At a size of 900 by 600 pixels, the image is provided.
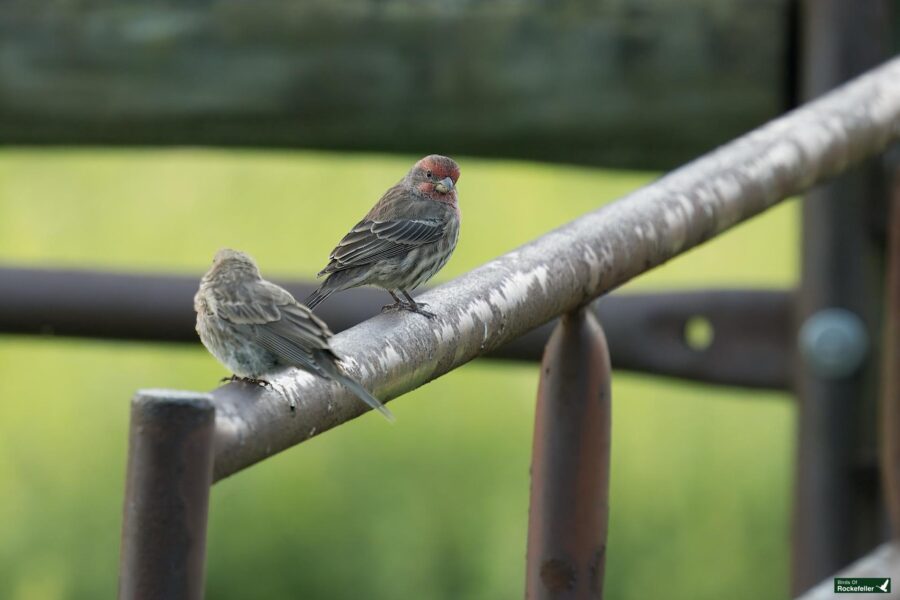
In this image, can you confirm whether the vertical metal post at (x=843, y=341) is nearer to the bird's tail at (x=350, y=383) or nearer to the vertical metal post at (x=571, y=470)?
the vertical metal post at (x=571, y=470)

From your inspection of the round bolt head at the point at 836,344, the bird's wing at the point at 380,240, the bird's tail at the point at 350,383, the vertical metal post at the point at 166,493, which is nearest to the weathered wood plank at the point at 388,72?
the bird's wing at the point at 380,240

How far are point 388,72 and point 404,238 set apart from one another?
0.46 m

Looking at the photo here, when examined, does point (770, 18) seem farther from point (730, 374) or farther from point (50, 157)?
point (50, 157)

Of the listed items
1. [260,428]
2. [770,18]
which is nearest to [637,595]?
[770,18]

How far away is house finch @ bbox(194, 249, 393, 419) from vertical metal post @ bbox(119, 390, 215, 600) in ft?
1.81

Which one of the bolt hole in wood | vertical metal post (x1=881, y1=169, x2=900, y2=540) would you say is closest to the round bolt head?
the bolt hole in wood

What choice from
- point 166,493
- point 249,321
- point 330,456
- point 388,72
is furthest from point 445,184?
point 166,493

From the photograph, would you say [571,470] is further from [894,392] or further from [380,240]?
[380,240]

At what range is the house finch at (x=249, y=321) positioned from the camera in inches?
79.1

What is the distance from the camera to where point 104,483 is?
15.8 ft

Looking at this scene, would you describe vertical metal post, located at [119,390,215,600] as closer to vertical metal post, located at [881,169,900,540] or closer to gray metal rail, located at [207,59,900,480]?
gray metal rail, located at [207,59,900,480]

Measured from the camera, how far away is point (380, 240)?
3.27m

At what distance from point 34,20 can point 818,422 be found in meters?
1.95

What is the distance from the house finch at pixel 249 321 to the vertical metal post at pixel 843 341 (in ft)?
5.75
